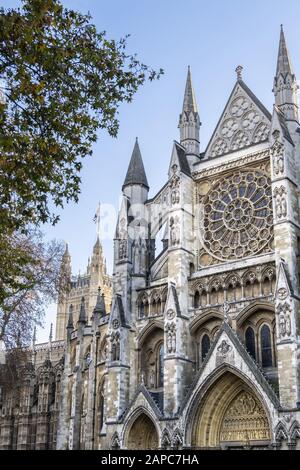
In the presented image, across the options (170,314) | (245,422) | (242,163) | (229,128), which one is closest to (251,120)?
(229,128)

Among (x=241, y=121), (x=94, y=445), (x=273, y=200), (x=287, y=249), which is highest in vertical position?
(x=241, y=121)

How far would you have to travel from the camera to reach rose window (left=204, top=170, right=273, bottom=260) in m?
28.4

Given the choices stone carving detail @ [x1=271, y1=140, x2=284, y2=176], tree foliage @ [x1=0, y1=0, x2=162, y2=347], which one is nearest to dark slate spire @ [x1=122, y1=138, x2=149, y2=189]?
stone carving detail @ [x1=271, y1=140, x2=284, y2=176]

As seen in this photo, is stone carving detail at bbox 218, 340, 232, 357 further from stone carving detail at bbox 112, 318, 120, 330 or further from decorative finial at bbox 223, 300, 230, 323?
stone carving detail at bbox 112, 318, 120, 330

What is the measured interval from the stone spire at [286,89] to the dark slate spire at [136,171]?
861 cm

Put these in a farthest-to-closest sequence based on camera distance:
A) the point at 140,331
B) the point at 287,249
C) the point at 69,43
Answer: the point at 140,331 < the point at 287,249 < the point at 69,43

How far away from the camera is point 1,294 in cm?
1393

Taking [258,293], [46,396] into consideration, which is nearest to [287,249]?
[258,293]

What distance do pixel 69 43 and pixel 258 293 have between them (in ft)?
55.4

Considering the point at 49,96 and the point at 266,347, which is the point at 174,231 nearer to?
the point at 266,347

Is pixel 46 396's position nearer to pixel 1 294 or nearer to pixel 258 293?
pixel 258 293

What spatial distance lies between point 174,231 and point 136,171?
615 centimetres

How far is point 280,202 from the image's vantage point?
26516 millimetres
